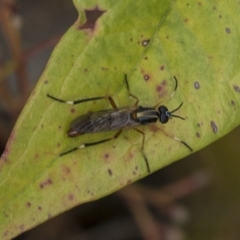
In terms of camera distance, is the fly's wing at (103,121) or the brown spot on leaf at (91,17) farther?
the fly's wing at (103,121)

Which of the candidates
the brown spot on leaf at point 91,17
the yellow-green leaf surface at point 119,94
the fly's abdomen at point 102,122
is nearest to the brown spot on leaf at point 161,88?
the yellow-green leaf surface at point 119,94

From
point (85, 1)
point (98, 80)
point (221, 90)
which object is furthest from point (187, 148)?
point (85, 1)

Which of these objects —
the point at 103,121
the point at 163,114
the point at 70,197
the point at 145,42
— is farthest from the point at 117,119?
the point at 70,197

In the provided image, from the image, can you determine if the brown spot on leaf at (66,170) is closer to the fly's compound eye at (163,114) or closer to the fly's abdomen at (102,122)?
the fly's abdomen at (102,122)

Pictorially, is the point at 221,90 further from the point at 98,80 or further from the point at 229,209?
the point at 229,209

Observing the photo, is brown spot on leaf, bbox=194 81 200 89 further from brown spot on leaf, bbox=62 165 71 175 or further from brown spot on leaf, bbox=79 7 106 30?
brown spot on leaf, bbox=62 165 71 175

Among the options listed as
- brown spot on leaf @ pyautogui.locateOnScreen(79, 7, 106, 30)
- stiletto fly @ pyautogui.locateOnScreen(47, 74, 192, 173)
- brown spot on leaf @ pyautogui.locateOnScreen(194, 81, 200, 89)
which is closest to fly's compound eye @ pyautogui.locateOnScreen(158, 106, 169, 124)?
stiletto fly @ pyautogui.locateOnScreen(47, 74, 192, 173)
